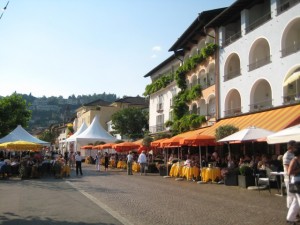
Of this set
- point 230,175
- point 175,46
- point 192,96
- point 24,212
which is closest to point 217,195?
point 230,175

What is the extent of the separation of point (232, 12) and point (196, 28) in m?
5.75

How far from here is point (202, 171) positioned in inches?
814

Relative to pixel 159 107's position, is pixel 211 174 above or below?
below

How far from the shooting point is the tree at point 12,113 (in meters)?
48.1

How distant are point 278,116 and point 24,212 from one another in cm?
1441

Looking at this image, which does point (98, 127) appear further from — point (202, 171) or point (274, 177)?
point (274, 177)

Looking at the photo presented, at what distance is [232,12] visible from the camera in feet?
90.9

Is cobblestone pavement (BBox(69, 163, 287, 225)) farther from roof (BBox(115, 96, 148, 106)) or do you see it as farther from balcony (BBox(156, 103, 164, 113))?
roof (BBox(115, 96, 148, 106))

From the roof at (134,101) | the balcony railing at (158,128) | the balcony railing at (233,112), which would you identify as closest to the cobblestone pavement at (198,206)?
the balcony railing at (233,112)

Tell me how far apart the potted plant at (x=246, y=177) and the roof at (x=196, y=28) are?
17108 millimetres

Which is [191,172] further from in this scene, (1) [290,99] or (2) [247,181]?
(1) [290,99]

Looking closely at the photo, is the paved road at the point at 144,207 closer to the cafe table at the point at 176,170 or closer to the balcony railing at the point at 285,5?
the cafe table at the point at 176,170

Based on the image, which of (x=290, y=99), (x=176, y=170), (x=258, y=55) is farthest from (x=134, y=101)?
(x=290, y=99)

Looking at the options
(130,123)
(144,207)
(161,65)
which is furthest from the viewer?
(130,123)
